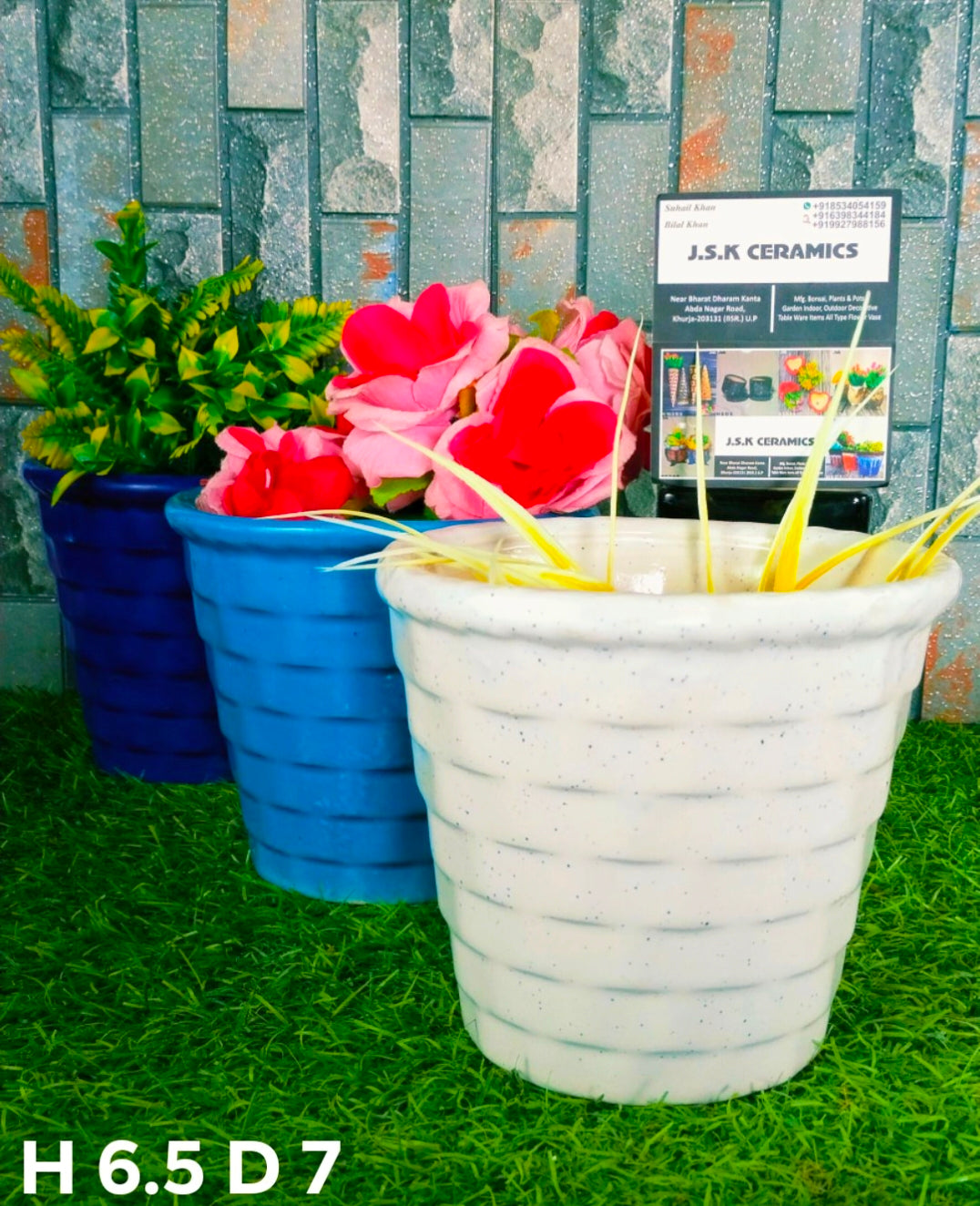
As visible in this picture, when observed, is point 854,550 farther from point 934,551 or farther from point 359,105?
point 359,105

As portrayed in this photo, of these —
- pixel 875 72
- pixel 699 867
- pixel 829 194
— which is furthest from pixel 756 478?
pixel 875 72

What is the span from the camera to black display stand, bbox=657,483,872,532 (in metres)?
1.16

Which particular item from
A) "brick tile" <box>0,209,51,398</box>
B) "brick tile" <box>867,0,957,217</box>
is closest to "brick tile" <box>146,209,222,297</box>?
"brick tile" <box>0,209,51,398</box>

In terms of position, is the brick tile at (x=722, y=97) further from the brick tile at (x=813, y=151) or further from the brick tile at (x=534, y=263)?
the brick tile at (x=534, y=263)

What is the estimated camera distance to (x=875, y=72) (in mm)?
1448

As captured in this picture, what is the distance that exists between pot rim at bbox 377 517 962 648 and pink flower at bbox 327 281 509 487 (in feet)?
1.02

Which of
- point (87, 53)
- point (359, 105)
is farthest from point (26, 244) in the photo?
point (359, 105)

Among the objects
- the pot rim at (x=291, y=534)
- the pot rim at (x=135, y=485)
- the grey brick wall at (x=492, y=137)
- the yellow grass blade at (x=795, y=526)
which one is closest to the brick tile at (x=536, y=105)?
the grey brick wall at (x=492, y=137)

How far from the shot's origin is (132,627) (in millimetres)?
1295

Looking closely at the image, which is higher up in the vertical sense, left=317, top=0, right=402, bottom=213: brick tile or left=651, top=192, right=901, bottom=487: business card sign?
left=317, top=0, right=402, bottom=213: brick tile

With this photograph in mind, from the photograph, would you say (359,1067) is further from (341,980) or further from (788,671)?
(788,671)

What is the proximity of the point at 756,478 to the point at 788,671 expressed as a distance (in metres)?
0.48

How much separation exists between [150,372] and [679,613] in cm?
77

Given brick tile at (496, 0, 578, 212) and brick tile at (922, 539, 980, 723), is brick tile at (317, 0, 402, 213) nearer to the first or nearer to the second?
brick tile at (496, 0, 578, 212)
